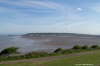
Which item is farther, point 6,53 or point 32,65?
point 6,53

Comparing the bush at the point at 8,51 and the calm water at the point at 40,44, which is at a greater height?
the bush at the point at 8,51

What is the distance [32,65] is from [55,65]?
181 cm

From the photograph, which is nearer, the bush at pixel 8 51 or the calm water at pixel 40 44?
the bush at pixel 8 51

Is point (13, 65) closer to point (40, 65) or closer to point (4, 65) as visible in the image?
point (4, 65)

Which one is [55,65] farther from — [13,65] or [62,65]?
[13,65]

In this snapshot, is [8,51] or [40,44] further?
[40,44]

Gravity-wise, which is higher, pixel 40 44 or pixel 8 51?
pixel 8 51

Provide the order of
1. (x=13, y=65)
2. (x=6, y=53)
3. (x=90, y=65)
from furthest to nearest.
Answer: (x=6, y=53) → (x=13, y=65) → (x=90, y=65)

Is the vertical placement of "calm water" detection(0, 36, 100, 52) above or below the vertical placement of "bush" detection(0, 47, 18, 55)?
below

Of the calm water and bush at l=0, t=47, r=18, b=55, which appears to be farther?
the calm water

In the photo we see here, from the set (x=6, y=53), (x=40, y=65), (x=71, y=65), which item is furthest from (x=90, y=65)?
(x=6, y=53)

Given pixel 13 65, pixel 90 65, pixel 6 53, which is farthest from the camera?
pixel 6 53

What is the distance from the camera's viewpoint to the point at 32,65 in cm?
1627

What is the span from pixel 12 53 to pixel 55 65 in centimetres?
1356
